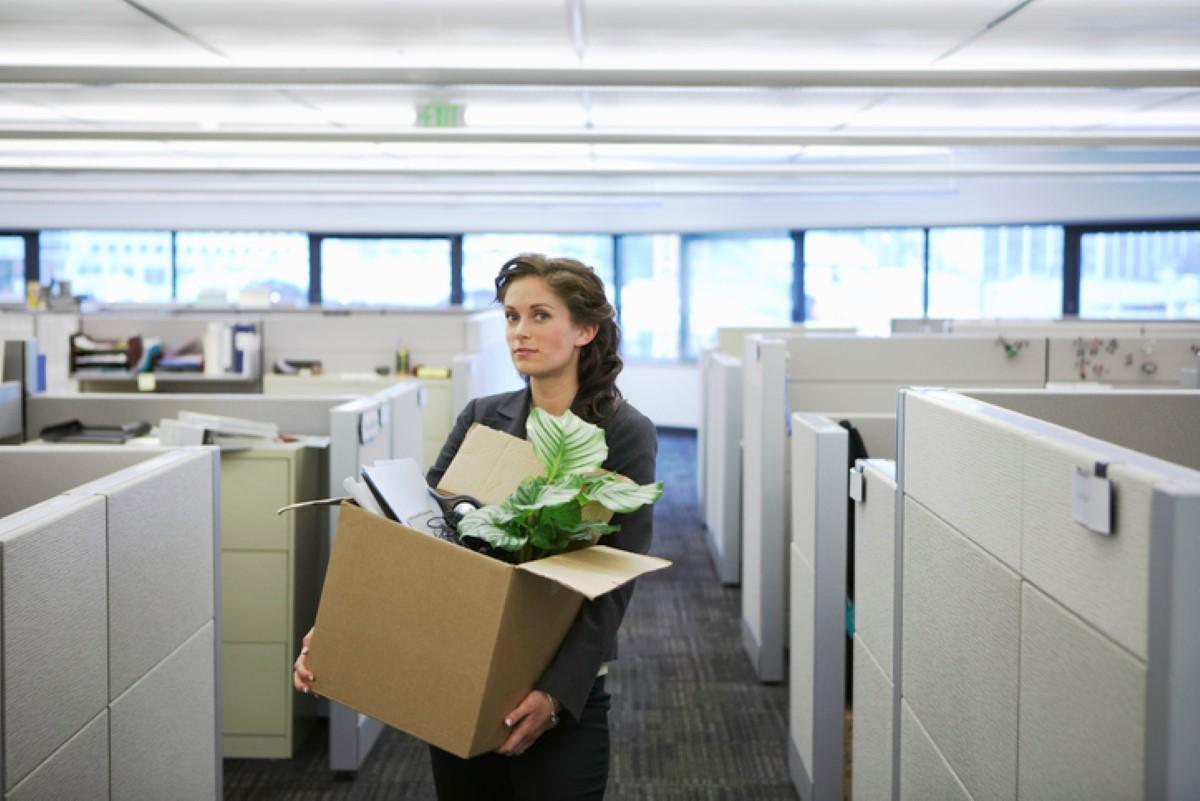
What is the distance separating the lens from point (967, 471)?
1531 mm

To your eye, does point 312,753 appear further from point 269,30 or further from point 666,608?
point 269,30

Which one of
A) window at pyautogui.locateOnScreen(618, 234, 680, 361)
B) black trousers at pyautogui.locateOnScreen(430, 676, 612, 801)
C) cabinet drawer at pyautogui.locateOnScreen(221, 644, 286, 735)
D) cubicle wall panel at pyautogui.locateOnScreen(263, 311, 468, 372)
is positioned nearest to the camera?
black trousers at pyautogui.locateOnScreen(430, 676, 612, 801)

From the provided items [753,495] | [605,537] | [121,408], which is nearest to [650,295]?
[753,495]

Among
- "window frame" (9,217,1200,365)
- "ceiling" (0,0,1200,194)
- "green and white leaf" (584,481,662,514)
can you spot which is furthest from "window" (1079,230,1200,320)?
"green and white leaf" (584,481,662,514)

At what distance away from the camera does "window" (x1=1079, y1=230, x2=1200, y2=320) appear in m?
8.57

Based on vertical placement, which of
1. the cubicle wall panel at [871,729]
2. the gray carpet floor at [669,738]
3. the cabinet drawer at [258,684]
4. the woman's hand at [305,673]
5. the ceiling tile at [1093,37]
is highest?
the ceiling tile at [1093,37]

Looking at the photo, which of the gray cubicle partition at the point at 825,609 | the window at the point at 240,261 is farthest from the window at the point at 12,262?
the gray cubicle partition at the point at 825,609

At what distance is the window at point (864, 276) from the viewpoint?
9.59m

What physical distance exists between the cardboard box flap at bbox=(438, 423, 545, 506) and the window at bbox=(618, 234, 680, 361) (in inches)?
343

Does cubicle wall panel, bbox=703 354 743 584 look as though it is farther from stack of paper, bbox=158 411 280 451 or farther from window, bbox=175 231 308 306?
window, bbox=175 231 308 306

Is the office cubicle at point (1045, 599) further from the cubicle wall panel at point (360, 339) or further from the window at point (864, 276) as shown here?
the window at point (864, 276)

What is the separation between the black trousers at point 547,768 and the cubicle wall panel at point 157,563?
19.5 inches

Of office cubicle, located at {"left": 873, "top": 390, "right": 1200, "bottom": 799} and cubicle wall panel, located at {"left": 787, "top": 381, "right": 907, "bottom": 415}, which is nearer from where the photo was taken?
office cubicle, located at {"left": 873, "top": 390, "right": 1200, "bottom": 799}

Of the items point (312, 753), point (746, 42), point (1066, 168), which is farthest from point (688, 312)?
point (312, 753)
